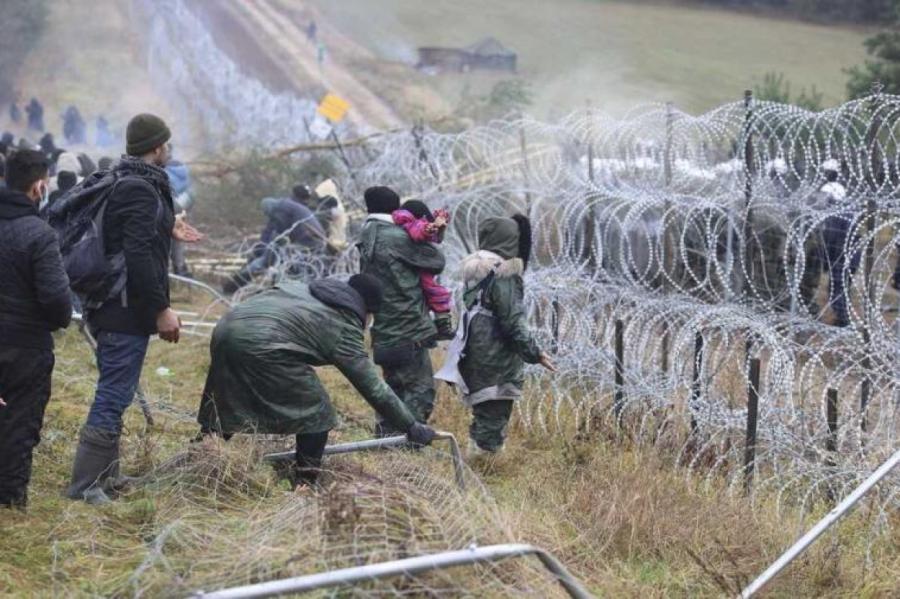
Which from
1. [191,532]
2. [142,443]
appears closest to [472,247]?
[142,443]

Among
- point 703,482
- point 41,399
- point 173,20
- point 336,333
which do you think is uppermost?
point 173,20

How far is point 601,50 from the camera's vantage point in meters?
38.4

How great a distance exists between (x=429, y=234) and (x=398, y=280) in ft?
1.00

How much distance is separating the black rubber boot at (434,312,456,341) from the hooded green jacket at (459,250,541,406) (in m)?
0.31

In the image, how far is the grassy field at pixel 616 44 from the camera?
3244 centimetres

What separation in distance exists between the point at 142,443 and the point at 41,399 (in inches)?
31.0

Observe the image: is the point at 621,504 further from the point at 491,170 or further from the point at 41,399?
the point at 491,170

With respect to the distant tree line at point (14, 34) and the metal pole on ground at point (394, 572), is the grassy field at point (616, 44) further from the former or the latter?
the metal pole on ground at point (394, 572)

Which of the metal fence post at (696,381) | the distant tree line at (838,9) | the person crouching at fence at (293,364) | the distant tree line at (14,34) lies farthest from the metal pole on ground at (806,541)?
the distant tree line at (838,9)

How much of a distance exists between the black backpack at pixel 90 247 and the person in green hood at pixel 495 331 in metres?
2.05

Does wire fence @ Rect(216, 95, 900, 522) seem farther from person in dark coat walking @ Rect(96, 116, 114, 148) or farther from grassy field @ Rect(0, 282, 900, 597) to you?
person in dark coat walking @ Rect(96, 116, 114, 148)

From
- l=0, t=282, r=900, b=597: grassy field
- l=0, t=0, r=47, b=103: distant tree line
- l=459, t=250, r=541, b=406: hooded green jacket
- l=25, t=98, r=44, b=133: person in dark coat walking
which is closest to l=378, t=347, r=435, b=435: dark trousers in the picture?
l=459, t=250, r=541, b=406: hooded green jacket

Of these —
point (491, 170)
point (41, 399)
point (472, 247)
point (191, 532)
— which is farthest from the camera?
point (491, 170)

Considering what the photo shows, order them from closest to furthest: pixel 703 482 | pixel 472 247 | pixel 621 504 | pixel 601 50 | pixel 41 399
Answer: pixel 41 399
pixel 621 504
pixel 703 482
pixel 472 247
pixel 601 50
